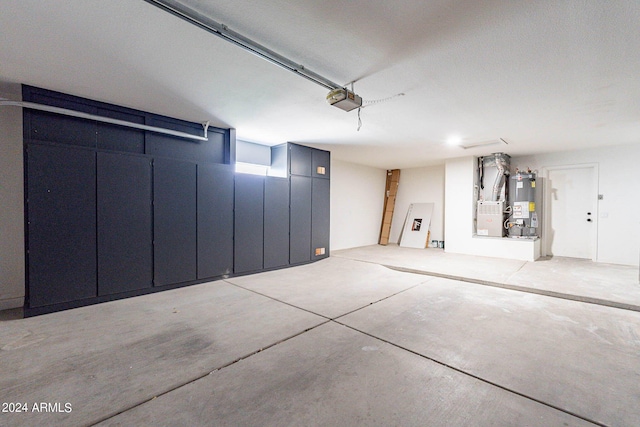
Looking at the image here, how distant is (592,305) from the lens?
3.44 m

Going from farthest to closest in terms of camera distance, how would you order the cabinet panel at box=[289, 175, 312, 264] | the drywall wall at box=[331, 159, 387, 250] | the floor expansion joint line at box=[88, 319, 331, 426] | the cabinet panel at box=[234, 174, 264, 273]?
the drywall wall at box=[331, 159, 387, 250] < the cabinet panel at box=[289, 175, 312, 264] < the cabinet panel at box=[234, 174, 264, 273] < the floor expansion joint line at box=[88, 319, 331, 426]

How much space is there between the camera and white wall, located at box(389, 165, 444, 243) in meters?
8.38

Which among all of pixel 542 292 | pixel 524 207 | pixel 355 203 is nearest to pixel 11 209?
pixel 355 203

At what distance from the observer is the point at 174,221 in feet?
13.6

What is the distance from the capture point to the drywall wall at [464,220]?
642 centimetres

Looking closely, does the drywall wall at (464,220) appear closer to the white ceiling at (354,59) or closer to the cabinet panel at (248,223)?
the white ceiling at (354,59)

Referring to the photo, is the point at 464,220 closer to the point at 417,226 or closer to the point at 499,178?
the point at 499,178

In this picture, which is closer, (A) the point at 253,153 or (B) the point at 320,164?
(A) the point at 253,153

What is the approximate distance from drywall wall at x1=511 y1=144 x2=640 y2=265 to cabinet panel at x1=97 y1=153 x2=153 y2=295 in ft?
29.2

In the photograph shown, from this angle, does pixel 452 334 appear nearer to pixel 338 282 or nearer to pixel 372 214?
pixel 338 282

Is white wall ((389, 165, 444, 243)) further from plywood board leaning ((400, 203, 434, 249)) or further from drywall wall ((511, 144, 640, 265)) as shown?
drywall wall ((511, 144, 640, 265))

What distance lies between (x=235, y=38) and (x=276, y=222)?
3.67m

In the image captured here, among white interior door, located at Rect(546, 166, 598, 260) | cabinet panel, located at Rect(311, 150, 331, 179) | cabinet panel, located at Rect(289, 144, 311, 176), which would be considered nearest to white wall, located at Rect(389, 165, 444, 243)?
white interior door, located at Rect(546, 166, 598, 260)

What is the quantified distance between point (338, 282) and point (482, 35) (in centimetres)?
366
